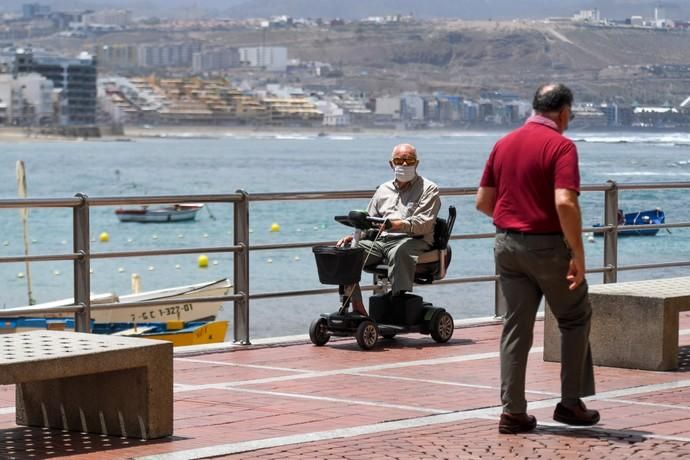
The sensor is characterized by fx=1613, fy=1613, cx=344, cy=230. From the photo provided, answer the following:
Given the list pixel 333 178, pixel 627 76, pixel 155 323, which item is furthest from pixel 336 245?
pixel 627 76

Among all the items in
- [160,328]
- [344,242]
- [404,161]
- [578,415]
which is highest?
[404,161]

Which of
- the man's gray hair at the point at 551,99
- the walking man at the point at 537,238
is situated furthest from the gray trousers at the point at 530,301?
the man's gray hair at the point at 551,99

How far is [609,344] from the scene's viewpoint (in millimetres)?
9984

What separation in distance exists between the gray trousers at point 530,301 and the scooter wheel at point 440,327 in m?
3.53

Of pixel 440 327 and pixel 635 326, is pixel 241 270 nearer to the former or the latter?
pixel 440 327

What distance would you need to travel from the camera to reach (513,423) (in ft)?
24.8

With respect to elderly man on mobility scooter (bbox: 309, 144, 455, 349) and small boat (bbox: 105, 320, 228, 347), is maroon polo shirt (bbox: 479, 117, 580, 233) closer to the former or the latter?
elderly man on mobility scooter (bbox: 309, 144, 455, 349)

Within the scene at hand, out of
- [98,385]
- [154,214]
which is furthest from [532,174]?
[154,214]

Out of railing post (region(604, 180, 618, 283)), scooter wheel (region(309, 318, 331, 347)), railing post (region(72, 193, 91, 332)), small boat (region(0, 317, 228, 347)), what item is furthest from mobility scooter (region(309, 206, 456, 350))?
small boat (region(0, 317, 228, 347))

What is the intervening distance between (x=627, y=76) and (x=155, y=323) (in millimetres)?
134938

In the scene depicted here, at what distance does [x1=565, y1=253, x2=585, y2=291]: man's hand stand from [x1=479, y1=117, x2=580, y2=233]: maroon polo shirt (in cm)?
18

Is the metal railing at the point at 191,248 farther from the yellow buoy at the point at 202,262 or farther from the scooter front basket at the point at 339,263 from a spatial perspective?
the yellow buoy at the point at 202,262

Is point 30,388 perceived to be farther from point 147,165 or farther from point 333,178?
point 147,165

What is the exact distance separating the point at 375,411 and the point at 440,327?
2.99 metres
